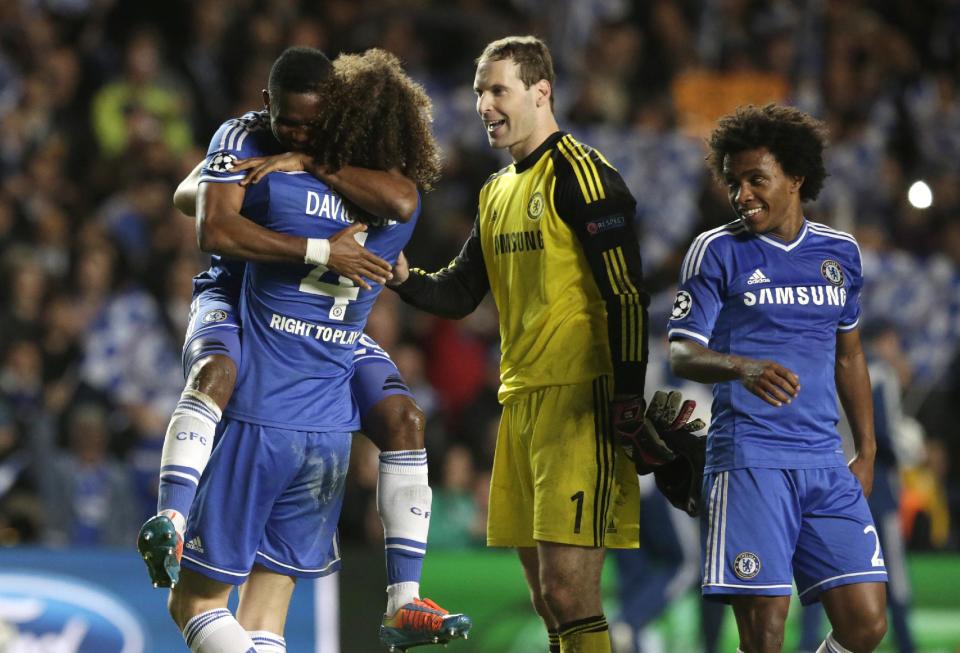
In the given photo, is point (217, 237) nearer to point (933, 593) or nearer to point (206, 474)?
point (206, 474)

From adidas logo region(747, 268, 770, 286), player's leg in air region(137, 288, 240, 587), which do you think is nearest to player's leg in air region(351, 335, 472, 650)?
player's leg in air region(137, 288, 240, 587)

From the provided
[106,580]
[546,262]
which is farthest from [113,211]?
[546,262]

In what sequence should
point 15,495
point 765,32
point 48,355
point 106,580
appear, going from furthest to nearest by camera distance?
point 765,32, point 48,355, point 15,495, point 106,580

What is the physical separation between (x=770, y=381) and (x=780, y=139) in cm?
96

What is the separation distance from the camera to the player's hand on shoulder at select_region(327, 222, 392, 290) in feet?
15.6

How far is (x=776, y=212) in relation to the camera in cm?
517

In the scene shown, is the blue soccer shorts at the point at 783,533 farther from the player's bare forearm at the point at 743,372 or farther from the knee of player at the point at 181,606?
the knee of player at the point at 181,606

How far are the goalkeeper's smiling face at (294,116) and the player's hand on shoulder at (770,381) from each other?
1748mm

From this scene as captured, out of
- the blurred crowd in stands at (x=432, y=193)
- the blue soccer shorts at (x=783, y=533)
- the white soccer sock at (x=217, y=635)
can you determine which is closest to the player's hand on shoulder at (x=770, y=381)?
the blue soccer shorts at (x=783, y=533)

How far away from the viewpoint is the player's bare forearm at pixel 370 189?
15.7ft

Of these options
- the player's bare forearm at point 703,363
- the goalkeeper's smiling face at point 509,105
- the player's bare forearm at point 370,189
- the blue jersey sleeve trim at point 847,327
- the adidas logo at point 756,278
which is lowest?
the player's bare forearm at point 703,363

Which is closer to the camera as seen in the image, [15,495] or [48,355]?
[15,495]

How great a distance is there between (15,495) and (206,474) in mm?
4805

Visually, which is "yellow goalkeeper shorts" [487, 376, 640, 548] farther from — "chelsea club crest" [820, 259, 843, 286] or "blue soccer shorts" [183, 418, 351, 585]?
"chelsea club crest" [820, 259, 843, 286]
